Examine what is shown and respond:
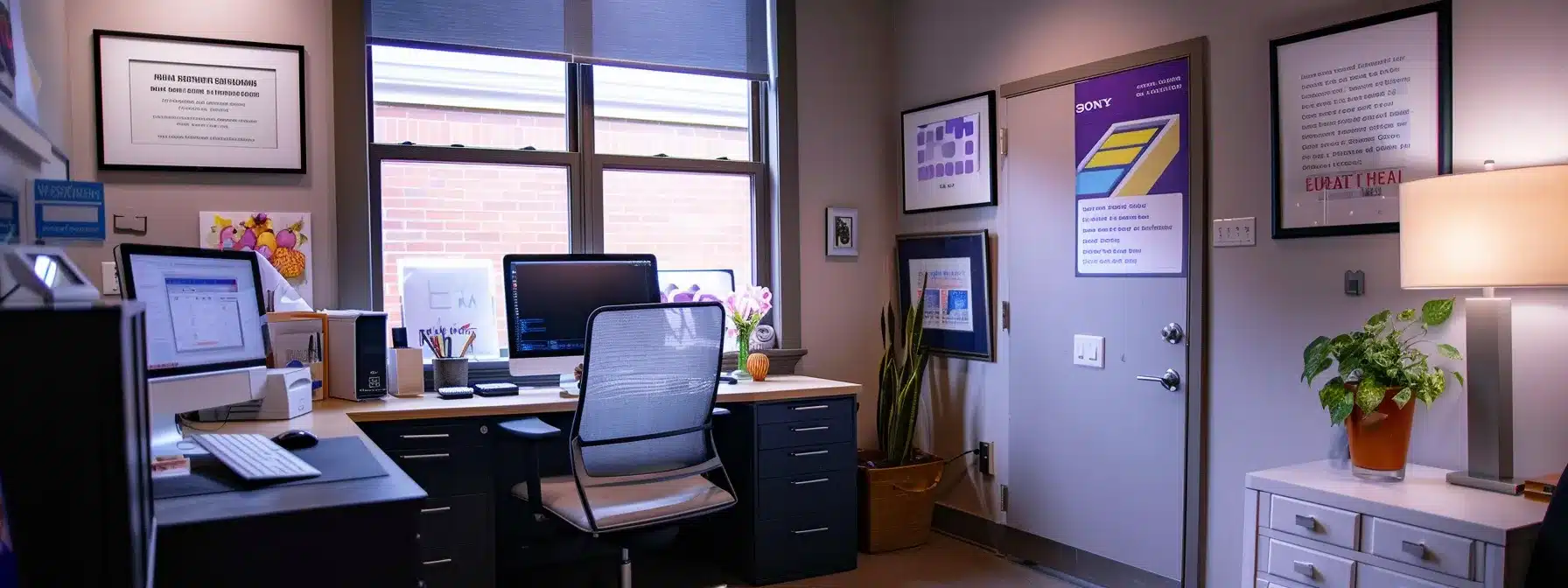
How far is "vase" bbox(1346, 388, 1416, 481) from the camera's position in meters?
2.26

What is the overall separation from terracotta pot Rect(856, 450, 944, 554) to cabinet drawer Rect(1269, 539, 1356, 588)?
167cm

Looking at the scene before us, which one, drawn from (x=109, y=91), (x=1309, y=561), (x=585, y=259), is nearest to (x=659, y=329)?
(x=585, y=259)

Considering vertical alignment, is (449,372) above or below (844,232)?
below

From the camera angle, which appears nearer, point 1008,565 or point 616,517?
point 616,517

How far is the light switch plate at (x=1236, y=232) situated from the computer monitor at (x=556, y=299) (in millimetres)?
1983

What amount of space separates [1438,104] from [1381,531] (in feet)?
3.82

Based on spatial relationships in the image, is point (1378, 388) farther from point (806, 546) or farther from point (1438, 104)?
point (806, 546)

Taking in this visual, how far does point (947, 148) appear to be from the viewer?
4.05 m

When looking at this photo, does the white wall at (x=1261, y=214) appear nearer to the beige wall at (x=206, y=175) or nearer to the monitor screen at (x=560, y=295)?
the monitor screen at (x=560, y=295)

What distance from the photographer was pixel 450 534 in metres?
2.80

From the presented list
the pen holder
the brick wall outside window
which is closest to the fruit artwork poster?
the brick wall outside window

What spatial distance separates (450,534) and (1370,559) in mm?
2461

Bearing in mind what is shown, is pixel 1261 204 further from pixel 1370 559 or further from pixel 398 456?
pixel 398 456

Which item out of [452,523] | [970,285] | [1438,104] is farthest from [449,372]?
[1438,104]
